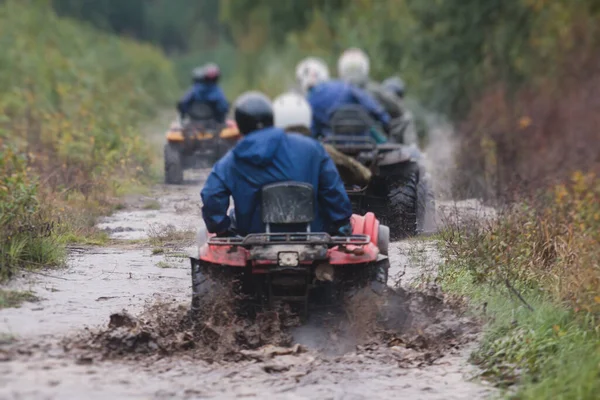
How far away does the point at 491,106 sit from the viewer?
75.9 ft

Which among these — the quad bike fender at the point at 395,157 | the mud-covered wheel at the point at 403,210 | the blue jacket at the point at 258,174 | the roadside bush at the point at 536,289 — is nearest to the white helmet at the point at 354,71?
the quad bike fender at the point at 395,157

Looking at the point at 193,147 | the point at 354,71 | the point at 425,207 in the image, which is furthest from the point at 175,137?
the point at 425,207

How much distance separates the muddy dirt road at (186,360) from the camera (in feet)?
21.7

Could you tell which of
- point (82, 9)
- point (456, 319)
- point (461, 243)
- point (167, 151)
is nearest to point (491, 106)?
point (167, 151)

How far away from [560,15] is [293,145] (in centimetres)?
1835

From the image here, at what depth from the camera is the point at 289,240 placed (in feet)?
25.1

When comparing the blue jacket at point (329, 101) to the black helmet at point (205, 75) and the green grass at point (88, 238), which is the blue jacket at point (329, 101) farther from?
the black helmet at point (205, 75)

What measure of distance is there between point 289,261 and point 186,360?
86 cm

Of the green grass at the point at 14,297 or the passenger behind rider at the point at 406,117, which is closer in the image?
the green grass at the point at 14,297

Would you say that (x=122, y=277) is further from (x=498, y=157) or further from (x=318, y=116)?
(x=498, y=157)

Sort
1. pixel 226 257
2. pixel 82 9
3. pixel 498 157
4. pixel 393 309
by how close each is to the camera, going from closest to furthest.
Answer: pixel 226 257 < pixel 393 309 < pixel 498 157 < pixel 82 9

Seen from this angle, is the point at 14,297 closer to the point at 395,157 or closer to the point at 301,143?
the point at 301,143

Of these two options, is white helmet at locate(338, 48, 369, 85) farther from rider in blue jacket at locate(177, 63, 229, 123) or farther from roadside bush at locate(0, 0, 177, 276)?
rider in blue jacket at locate(177, 63, 229, 123)

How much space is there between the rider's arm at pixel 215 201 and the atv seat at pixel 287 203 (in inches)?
11.6
